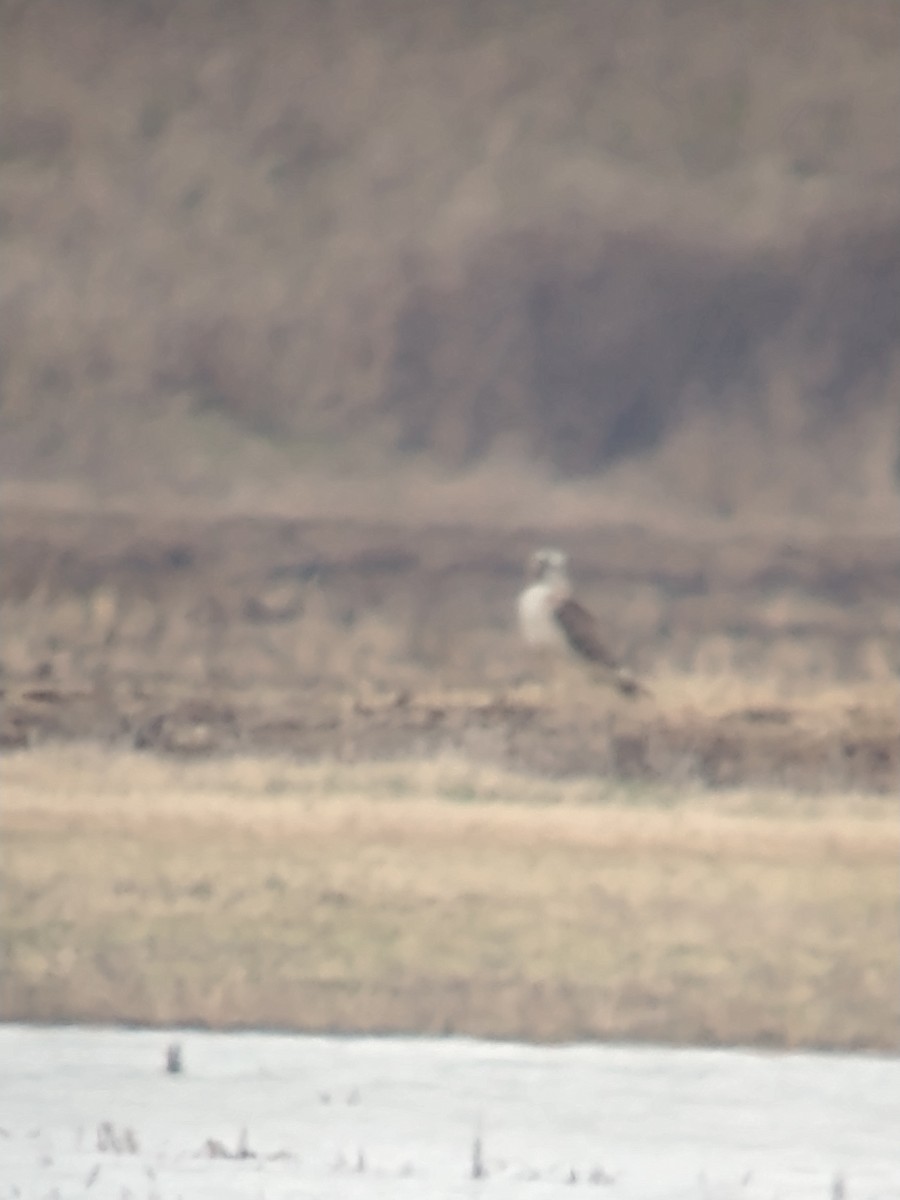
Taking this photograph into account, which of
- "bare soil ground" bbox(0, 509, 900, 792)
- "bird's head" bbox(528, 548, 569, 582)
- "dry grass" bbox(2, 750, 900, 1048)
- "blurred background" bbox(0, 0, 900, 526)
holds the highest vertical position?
"blurred background" bbox(0, 0, 900, 526)

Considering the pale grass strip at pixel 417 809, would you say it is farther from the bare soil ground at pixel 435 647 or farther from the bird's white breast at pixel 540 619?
the bird's white breast at pixel 540 619

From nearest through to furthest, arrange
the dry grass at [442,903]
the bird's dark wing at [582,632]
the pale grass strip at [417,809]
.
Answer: the dry grass at [442,903] → the pale grass strip at [417,809] → the bird's dark wing at [582,632]

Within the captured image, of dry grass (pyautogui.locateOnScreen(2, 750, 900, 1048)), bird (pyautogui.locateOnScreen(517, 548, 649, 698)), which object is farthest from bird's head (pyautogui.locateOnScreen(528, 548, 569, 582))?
dry grass (pyautogui.locateOnScreen(2, 750, 900, 1048))

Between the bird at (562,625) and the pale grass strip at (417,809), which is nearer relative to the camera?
the pale grass strip at (417,809)

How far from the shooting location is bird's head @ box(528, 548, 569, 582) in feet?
11.4

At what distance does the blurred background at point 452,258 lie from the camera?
3523 mm

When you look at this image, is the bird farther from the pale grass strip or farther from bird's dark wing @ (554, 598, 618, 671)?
the pale grass strip

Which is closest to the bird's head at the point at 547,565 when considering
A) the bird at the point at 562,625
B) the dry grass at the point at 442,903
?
the bird at the point at 562,625

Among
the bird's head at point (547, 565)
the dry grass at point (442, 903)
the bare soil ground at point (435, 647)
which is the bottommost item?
the dry grass at point (442, 903)

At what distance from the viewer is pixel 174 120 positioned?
3.61m

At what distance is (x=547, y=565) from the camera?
348cm

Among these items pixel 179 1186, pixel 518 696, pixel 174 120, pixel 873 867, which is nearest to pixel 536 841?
pixel 518 696

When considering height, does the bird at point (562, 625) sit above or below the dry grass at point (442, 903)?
above

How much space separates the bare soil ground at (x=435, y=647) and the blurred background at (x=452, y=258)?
92 mm
